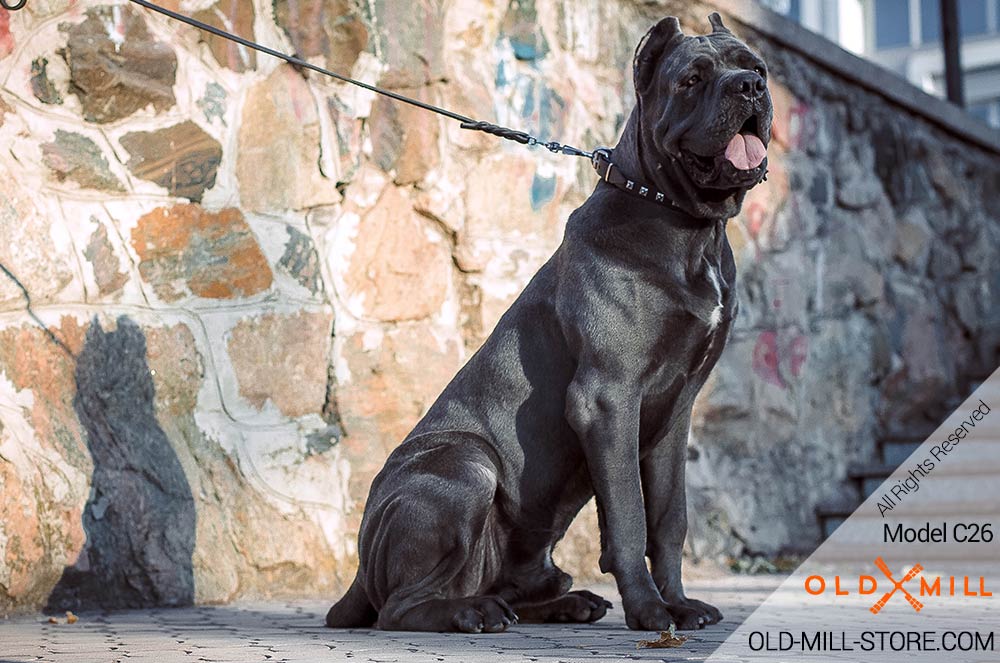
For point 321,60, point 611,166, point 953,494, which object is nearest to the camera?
point 611,166

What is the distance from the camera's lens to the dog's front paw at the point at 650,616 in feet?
9.65

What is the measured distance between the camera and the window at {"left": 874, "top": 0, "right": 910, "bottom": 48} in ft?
59.9

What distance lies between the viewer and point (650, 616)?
2.95 m

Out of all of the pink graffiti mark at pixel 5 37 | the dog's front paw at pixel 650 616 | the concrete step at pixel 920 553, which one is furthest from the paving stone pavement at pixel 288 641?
the concrete step at pixel 920 553

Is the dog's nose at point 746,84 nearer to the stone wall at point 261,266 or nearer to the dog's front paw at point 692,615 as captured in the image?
the dog's front paw at point 692,615

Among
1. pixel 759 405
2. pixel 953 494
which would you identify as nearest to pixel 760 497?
pixel 759 405

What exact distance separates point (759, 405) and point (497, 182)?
1.89 m

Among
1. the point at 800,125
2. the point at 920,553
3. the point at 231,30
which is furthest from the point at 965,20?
the point at 231,30

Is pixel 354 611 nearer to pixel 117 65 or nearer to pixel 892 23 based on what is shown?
pixel 117 65

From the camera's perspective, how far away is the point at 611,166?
10.5 ft

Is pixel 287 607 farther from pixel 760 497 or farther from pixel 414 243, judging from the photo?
pixel 760 497

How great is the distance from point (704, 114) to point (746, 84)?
4.5 inches

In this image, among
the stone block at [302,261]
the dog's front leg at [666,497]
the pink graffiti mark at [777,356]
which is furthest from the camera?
the pink graffiti mark at [777,356]

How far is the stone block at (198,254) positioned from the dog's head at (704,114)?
177 centimetres
